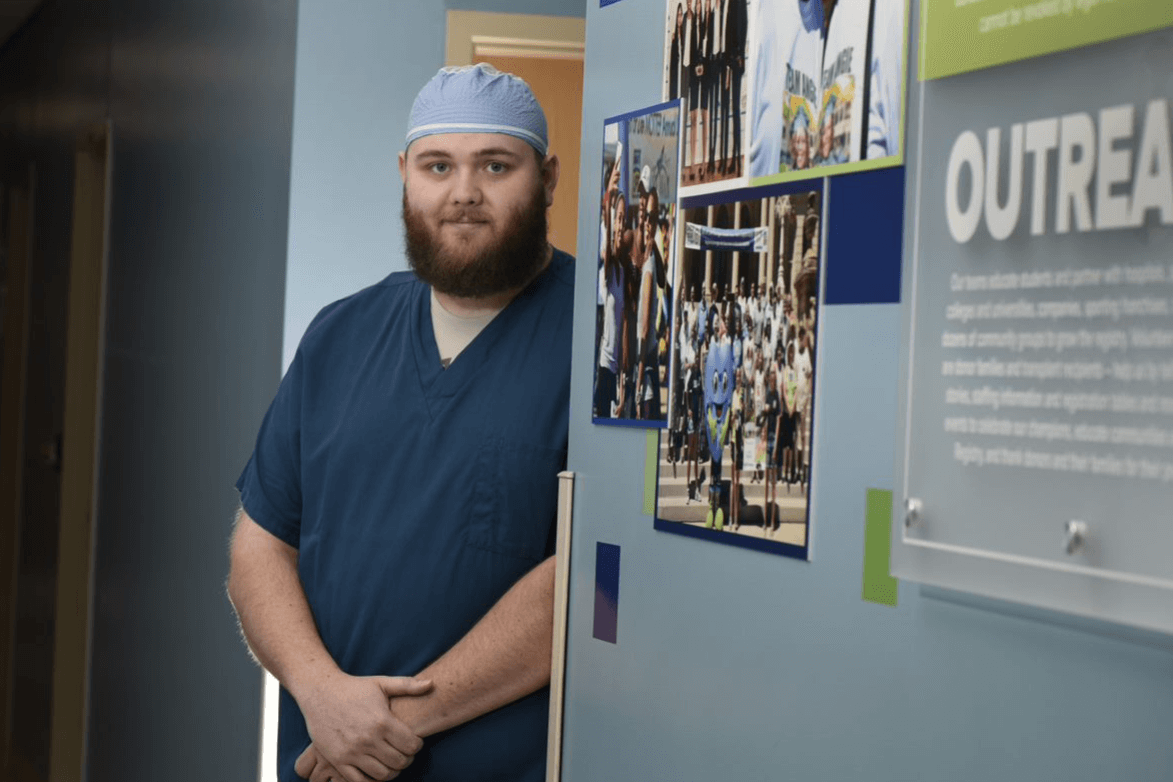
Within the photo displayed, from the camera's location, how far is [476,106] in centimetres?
168

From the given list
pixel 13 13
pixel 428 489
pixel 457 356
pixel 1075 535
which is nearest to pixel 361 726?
pixel 428 489

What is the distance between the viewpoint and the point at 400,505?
1.62 meters

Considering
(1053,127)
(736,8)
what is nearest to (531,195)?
(736,8)

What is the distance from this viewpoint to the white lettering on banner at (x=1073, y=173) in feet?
2.21

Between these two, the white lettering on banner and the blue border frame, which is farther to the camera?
the blue border frame

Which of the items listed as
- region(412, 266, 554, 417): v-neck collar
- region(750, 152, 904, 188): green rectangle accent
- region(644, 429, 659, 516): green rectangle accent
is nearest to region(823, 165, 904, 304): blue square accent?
region(750, 152, 904, 188): green rectangle accent

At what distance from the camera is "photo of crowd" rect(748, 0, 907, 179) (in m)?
0.87

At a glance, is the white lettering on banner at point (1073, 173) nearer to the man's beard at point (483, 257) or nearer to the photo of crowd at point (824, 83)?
the photo of crowd at point (824, 83)

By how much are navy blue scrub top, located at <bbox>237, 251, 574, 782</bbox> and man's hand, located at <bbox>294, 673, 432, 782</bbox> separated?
0.15 feet

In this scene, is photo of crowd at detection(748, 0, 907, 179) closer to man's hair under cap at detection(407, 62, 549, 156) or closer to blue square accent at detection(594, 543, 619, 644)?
blue square accent at detection(594, 543, 619, 644)

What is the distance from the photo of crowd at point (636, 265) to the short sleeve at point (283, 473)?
66 cm

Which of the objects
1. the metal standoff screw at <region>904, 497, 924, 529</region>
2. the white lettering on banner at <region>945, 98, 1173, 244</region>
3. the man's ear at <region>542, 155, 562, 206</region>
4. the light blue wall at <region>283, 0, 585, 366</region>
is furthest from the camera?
the light blue wall at <region>283, 0, 585, 366</region>

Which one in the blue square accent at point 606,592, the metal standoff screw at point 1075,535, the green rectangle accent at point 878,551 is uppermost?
the metal standoff screw at point 1075,535

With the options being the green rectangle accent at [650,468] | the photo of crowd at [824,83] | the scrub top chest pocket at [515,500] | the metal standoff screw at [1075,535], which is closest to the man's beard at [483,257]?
the scrub top chest pocket at [515,500]
